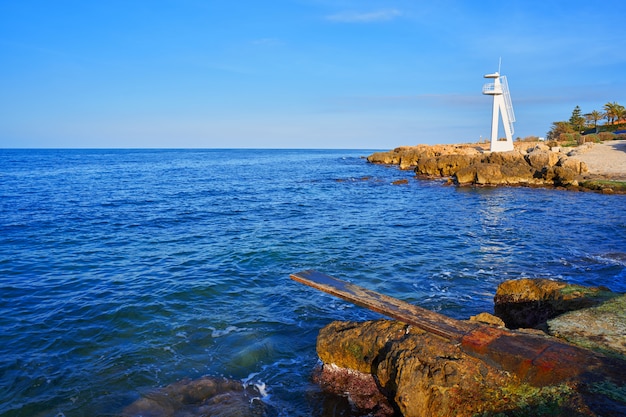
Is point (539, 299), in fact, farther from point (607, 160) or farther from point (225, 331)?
point (607, 160)

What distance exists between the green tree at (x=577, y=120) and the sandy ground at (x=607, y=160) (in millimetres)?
35453

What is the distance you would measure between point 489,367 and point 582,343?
1.48m

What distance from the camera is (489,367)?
15.5 ft

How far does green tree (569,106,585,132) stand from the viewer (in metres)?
73.3

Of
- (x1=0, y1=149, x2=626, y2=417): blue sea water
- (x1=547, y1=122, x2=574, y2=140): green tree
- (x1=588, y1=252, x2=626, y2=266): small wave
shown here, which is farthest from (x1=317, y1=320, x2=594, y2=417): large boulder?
(x1=547, y1=122, x2=574, y2=140): green tree

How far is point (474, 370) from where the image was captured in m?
4.70

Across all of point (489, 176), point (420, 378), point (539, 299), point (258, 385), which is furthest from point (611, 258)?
point (489, 176)

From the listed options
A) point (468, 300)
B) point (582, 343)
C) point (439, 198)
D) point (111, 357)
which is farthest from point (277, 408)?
point (439, 198)

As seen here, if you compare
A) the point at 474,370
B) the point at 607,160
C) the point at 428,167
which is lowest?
the point at 474,370

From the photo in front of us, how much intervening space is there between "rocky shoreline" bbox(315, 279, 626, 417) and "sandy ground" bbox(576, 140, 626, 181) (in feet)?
105

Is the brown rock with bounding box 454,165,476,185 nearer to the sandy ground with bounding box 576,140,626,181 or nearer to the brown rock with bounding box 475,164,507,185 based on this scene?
the brown rock with bounding box 475,164,507,185

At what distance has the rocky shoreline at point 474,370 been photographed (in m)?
4.14

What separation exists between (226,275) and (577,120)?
3333 inches

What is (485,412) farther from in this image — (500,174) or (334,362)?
(500,174)
